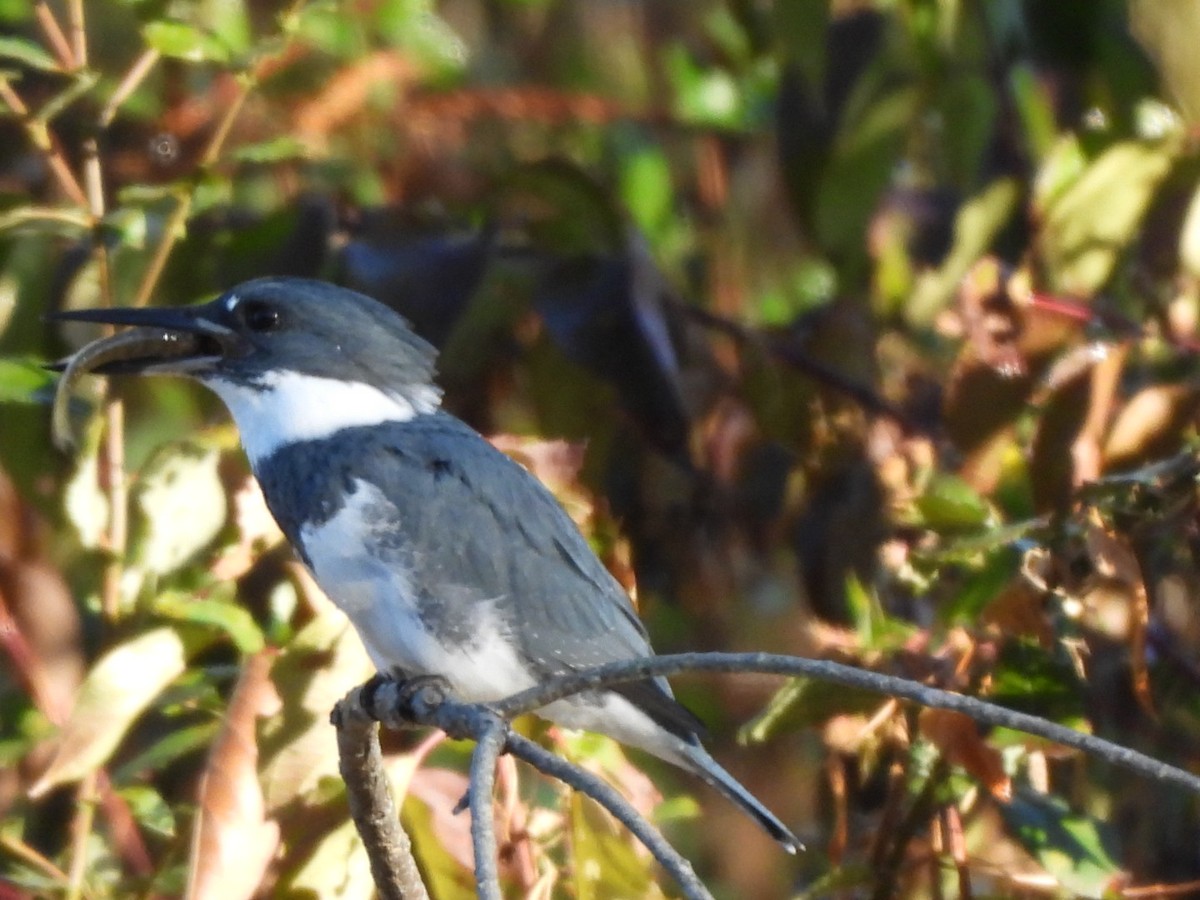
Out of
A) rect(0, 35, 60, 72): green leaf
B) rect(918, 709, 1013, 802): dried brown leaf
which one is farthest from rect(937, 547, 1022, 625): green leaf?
rect(0, 35, 60, 72): green leaf

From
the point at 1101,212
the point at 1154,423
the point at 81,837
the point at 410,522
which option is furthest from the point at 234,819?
the point at 1101,212

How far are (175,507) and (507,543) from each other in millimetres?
438

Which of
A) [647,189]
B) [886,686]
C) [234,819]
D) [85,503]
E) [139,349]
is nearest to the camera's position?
[886,686]

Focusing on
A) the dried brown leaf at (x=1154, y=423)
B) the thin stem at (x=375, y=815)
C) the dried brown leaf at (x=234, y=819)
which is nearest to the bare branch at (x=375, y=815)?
the thin stem at (x=375, y=815)

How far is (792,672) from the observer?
4.81 feet

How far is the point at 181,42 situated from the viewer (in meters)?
2.27

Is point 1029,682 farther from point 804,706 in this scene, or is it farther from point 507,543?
point 507,543

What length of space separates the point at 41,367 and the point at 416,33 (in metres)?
1.61

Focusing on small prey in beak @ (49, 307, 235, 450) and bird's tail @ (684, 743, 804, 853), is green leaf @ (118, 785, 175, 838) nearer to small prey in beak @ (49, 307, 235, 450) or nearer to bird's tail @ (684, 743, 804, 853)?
small prey in beak @ (49, 307, 235, 450)

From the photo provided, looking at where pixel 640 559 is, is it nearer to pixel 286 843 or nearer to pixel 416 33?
pixel 286 843

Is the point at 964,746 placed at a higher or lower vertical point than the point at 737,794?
higher

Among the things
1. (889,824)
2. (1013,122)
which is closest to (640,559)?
(889,824)

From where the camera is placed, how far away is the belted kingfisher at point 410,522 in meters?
2.34

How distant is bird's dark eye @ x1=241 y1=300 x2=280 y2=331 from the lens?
2592 mm
